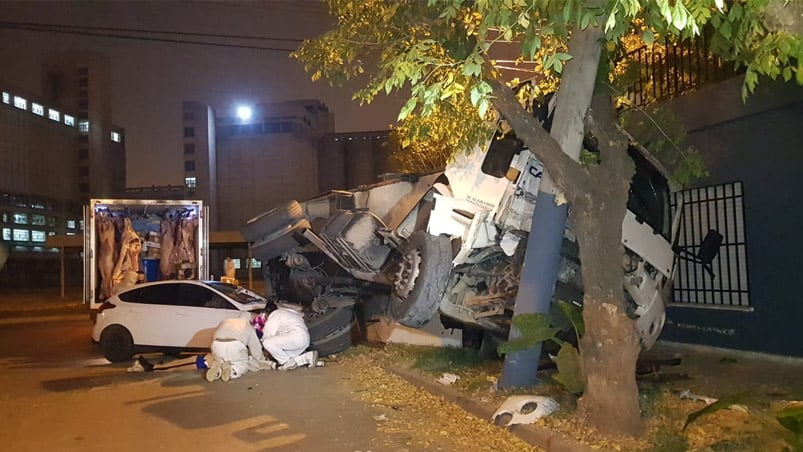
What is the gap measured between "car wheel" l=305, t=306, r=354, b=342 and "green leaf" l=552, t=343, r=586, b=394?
17.7 feet

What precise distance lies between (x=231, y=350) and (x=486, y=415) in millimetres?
4303

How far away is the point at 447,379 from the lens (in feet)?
27.2

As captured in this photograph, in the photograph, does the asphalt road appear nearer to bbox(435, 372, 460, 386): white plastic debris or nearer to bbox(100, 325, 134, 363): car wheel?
bbox(100, 325, 134, 363): car wheel

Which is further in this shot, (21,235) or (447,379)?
(21,235)

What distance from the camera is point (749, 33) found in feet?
18.9

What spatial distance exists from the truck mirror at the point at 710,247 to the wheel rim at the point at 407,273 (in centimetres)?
401

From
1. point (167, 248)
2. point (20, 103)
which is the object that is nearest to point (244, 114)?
point (20, 103)

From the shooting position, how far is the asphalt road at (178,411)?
6.37m

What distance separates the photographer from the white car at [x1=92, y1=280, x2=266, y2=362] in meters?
11.8

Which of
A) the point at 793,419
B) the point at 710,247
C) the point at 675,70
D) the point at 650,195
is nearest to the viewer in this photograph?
the point at 793,419

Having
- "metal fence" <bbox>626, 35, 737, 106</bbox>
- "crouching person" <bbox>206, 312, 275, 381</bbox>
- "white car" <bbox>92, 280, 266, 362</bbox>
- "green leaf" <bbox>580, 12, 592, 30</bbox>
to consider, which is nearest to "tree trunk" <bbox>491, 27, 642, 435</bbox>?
"green leaf" <bbox>580, 12, 592, 30</bbox>

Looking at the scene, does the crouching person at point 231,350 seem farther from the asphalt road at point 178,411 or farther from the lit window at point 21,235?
the lit window at point 21,235

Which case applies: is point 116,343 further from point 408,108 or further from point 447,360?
point 408,108

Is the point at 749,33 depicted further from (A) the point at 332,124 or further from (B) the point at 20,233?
(A) the point at 332,124
